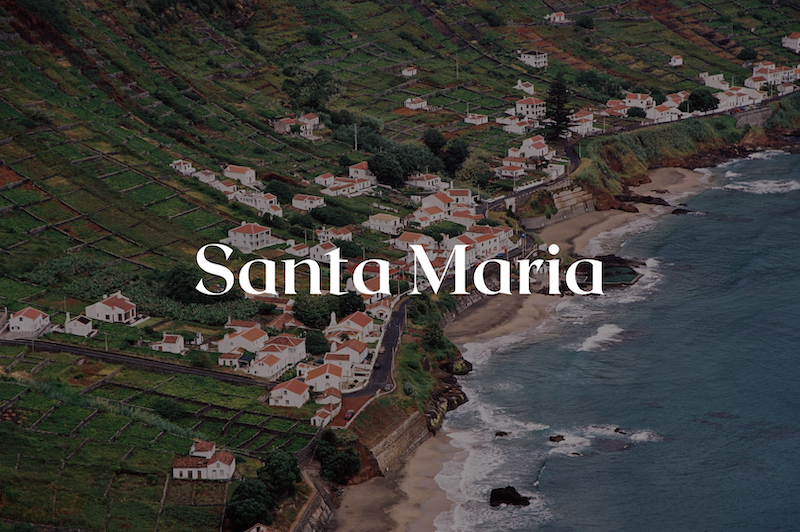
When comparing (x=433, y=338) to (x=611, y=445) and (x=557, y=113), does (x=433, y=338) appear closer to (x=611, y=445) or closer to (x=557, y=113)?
(x=611, y=445)

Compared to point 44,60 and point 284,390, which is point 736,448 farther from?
point 44,60

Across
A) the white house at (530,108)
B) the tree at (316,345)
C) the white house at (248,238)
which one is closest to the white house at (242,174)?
the white house at (248,238)

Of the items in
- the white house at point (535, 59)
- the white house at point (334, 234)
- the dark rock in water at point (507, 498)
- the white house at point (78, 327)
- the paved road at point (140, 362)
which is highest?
the white house at point (535, 59)

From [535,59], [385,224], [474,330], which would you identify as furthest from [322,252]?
[535,59]

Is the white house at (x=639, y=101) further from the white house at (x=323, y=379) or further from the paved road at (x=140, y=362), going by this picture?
the paved road at (x=140, y=362)

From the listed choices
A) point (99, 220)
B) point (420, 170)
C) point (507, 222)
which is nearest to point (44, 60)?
point (99, 220)

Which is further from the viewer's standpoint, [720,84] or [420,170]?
[720,84]
